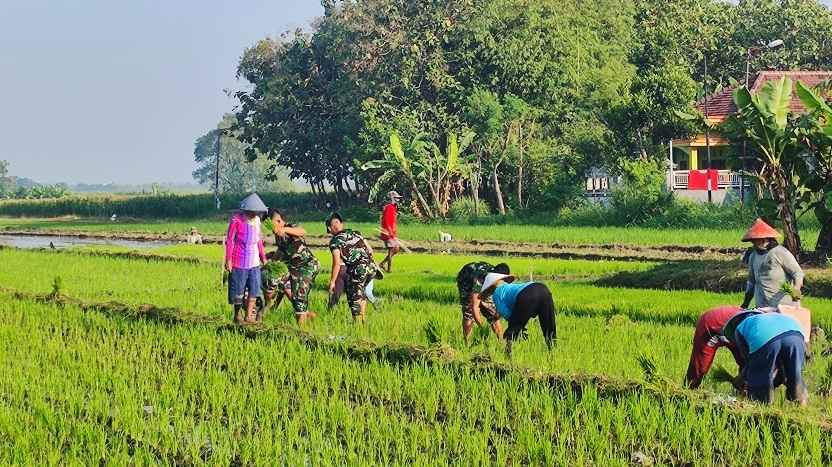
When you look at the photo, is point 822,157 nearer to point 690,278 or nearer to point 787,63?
point 690,278

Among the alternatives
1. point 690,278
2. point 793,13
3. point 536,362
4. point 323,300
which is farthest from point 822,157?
point 793,13

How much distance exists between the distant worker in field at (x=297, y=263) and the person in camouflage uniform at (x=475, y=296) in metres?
1.94

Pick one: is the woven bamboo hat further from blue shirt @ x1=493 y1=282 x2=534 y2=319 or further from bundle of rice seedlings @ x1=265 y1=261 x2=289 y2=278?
bundle of rice seedlings @ x1=265 y1=261 x2=289 y2=278

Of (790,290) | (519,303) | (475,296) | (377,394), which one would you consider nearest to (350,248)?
(475,296)

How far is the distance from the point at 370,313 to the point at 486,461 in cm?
626

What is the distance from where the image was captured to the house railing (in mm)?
30391

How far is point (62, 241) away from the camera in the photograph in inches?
1280

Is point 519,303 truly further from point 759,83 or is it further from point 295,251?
point 759,83

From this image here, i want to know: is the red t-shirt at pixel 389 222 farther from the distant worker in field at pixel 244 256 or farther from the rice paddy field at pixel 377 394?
the distant worker in field at pixel 244 256

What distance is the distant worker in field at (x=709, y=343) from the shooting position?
6.70 meters

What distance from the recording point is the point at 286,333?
31.2 ft

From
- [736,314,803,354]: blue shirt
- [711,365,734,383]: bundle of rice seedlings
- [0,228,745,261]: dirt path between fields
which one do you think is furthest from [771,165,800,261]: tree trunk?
[736,314,803,354]: blue shirt

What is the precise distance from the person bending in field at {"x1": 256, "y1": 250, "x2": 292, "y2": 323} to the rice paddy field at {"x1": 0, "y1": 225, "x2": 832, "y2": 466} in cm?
28

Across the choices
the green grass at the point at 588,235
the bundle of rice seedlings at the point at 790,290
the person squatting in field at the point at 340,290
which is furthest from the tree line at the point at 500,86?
the bundle of rice seedlings at the point at 790,290
